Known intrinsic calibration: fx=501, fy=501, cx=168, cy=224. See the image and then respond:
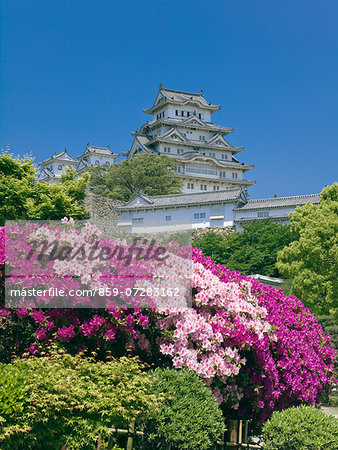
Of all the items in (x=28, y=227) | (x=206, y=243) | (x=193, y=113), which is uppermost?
(x=193, y=113)

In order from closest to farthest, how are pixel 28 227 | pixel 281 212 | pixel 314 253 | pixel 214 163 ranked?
1. pixel 28 227
2. pixel 314 253
3. pixel 281 212
4. pixel 214 163

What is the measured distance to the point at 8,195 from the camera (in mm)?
20062

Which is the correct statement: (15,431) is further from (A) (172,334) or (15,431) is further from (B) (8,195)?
(B) (8,195)

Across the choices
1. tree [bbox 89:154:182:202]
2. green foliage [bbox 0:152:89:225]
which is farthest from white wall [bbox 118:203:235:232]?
green foliage [bbox 0:152:89:225]

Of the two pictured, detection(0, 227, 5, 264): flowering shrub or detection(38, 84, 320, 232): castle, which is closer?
detection(0, 227, 5, 264): flowering shrub

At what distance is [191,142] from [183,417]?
46580 millimetres

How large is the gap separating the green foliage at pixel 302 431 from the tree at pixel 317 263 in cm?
1027

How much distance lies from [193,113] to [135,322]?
48.9m

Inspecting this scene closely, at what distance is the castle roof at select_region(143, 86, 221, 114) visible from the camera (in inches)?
2087

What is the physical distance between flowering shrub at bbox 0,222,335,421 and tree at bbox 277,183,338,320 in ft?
29.6

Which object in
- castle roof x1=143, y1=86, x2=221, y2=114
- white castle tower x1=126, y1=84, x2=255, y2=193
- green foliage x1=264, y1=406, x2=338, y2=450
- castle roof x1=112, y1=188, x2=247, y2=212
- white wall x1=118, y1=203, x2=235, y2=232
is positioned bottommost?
green foliage x1=264, y1=406, x2=338, y2=450

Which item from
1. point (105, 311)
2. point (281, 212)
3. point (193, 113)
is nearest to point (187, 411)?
point (105, 311)

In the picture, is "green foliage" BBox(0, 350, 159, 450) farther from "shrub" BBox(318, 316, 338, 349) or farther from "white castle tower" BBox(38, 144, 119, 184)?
"white castle tower" BBox(38, 144, 119, 184)

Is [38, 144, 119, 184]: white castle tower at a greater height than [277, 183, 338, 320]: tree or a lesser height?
greater
